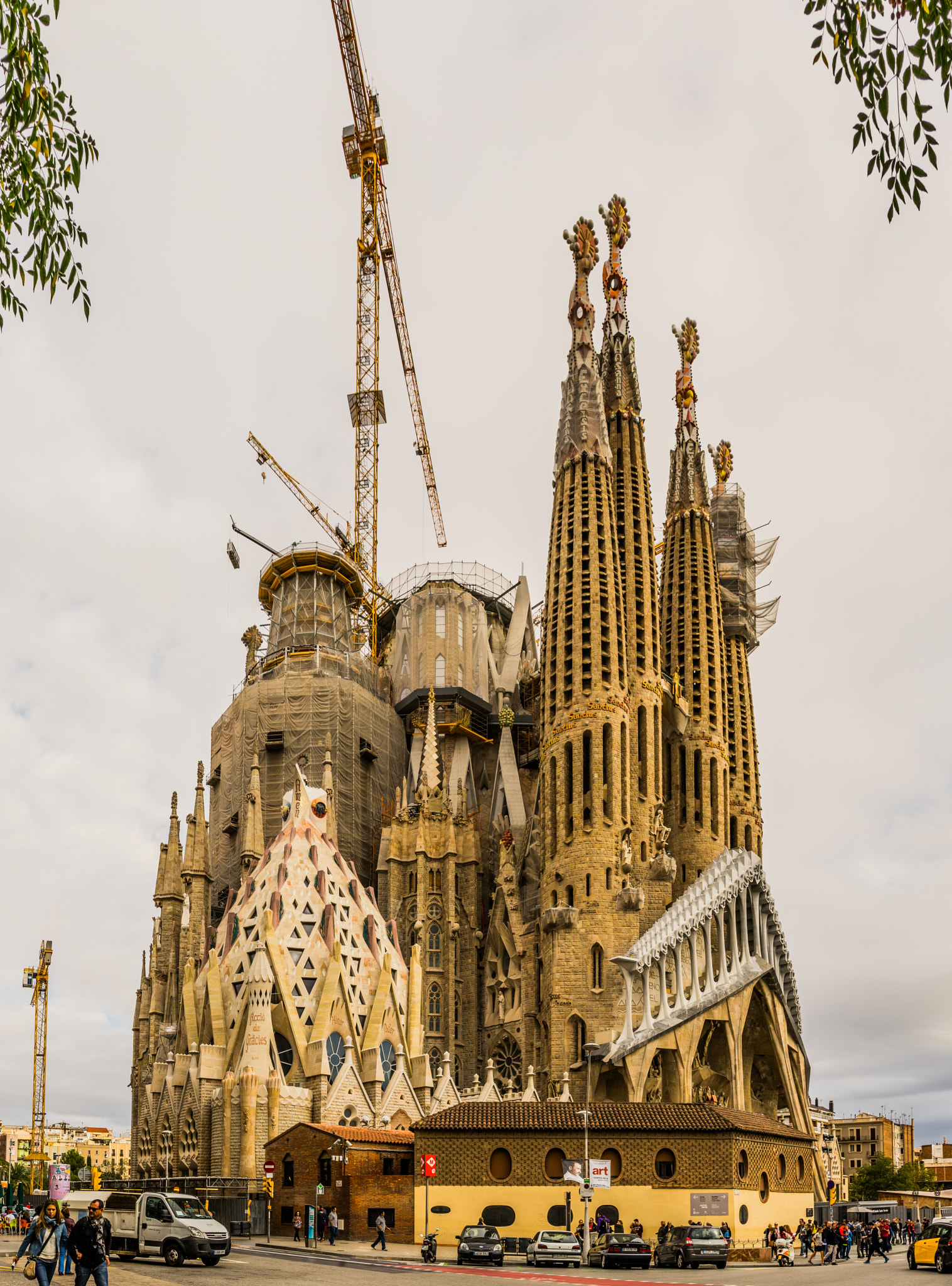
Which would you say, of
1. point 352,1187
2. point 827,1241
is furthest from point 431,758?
point 827,1241

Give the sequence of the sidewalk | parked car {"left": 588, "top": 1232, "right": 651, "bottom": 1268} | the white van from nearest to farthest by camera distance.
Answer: the white van
parked car {"left": 588, "top": 1232, "right": 651, "bottom": 1268}
the sidewalk

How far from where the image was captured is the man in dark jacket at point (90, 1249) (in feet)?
52.9

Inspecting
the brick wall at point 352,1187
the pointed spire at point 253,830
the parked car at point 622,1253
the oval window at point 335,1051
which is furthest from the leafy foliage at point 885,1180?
the parked car at point 622,1253

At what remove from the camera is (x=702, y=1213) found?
39.3 m

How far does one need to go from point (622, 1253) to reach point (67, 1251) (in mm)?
16540

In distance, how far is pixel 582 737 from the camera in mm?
68125

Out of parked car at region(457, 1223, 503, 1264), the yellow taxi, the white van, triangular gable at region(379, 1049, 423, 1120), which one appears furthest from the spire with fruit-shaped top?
the white van

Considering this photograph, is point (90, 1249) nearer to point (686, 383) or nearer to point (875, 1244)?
point (875, 1244)

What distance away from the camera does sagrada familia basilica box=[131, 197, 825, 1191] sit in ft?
188

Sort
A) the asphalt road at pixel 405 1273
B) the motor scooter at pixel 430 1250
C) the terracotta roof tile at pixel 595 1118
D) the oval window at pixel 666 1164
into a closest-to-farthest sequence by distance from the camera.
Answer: the asphalt road at pixel 405 1273
the motor scooter at pixel 430 1250
the oval window at pixel 666 1164
the terracotta roof tile at pixel 595 1118

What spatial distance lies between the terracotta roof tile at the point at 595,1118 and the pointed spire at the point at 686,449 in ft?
171

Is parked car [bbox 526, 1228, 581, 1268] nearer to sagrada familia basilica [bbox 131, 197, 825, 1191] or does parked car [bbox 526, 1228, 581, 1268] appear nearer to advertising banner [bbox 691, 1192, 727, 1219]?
advertising banner [bbox 691, 1192, 727, 1219]

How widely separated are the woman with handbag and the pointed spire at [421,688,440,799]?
178 ft

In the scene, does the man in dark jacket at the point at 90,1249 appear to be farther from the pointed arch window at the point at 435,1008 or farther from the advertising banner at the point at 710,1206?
the pointed arch window at the point at 435,1008
